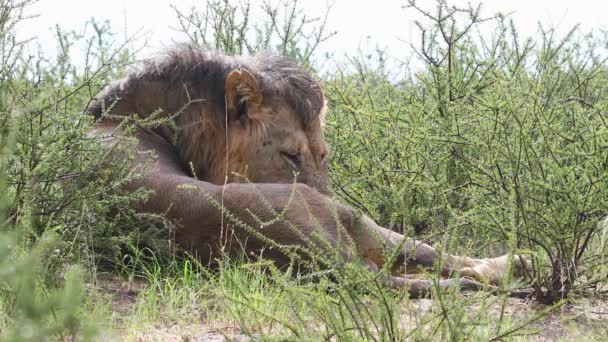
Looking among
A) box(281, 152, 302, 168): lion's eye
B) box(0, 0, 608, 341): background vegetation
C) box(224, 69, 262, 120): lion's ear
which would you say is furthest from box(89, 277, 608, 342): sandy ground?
Result: box(224, 69, 262, 120): lion's ear

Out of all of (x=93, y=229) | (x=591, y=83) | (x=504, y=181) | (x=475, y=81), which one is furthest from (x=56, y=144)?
(x=591, y=83)

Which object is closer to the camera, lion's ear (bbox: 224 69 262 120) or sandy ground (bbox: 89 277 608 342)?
sandy ground (bbox: 89 277 608 342)

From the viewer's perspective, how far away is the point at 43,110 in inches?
191

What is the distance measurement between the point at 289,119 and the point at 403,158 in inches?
36.0

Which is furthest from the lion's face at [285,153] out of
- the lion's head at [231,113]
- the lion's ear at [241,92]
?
the lion's ear at [241,92]

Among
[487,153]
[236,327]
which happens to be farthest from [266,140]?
[236,327]

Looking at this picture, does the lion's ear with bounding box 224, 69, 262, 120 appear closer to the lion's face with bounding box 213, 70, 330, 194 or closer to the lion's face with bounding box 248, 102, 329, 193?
the lion's face with bounding box 213, 70, 330, 194

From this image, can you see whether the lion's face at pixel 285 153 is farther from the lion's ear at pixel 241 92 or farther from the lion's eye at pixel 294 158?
the lion's ear at pixel 241 92

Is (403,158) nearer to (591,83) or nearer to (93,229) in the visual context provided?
(93,229)

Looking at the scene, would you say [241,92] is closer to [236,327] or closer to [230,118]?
[230,118]

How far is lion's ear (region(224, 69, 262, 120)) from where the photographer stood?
19.8 feet

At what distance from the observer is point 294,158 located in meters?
5.98

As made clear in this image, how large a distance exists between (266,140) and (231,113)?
0.28 meters

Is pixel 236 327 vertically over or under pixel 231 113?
under
